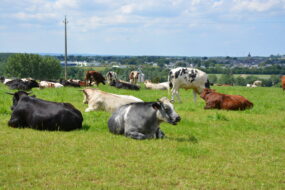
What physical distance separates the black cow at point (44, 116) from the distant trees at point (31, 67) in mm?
93141

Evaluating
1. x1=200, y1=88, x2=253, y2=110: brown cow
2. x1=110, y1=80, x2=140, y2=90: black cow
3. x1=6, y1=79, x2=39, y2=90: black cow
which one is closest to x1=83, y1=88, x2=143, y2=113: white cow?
x1=200, y1=88, x2=253, y2=110: brown cow

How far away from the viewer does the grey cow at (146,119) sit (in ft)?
32.8

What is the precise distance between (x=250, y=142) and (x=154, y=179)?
4.32 meters

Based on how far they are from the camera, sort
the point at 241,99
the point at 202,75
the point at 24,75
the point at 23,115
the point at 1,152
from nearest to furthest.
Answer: the point at 1,152
the point at 23,115
the point at 241,99
the point at 202,75
the point at 24,75

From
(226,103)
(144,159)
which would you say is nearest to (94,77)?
(226,103)

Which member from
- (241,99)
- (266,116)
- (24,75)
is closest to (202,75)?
(241,99)

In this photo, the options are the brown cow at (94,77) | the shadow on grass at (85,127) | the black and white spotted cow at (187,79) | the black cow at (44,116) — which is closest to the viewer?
the black cow at (44,116)

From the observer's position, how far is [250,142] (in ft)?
33.6

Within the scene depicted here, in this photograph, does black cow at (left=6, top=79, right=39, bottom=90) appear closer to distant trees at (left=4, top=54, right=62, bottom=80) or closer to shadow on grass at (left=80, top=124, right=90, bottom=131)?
shadow on grass at (left=80, top=124, right=90, bottom=131)

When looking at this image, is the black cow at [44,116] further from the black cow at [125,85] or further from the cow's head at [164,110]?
the black cow at [125,85]

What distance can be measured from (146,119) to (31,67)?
98478 mm

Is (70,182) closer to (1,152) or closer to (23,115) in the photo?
(1,152)

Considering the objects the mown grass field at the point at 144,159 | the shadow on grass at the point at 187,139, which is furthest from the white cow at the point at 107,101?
the shadow on grass at the point at 187,139

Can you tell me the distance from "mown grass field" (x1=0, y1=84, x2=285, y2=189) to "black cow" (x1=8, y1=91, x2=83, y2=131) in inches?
12.4
